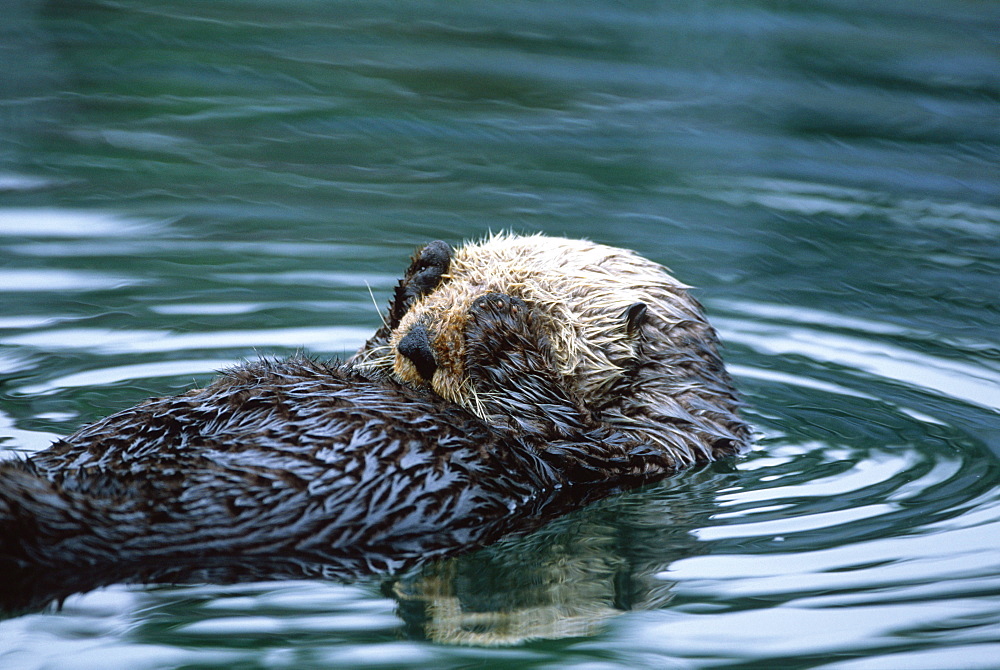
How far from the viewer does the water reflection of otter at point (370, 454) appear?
2.95m

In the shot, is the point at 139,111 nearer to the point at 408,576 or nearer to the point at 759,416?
the point at 759,416

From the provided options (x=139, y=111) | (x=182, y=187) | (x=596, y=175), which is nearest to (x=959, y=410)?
(x=596, y=175)

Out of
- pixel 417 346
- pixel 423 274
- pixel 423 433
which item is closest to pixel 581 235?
pixel 423 274

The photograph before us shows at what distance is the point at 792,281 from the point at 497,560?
3.36 metres

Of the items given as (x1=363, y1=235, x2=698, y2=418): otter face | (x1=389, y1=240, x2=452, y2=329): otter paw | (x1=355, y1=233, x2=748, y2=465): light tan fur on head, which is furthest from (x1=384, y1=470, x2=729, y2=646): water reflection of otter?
(x1=389, y1=240, x2=452, y2=329): otter paw

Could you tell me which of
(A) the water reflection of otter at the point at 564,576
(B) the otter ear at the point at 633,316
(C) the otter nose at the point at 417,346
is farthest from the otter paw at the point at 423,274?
(A) the water reflection of otter at the point at 564,576

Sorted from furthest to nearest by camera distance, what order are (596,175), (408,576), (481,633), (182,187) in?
(596,175) → (182,187) → (408,576) → (481,633)

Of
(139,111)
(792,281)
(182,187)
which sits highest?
(139,111)

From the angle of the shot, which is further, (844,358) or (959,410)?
(844,358)

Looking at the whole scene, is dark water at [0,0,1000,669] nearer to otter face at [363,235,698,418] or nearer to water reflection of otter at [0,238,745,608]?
water reflection of otter at [0,238,745,608]

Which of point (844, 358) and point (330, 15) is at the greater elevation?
point (330, 15)

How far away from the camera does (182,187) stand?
7.04 metres

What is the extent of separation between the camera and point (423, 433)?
10.9 feet

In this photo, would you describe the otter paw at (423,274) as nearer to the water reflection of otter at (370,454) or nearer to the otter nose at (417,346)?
the water reflection of otter at (370,454)
